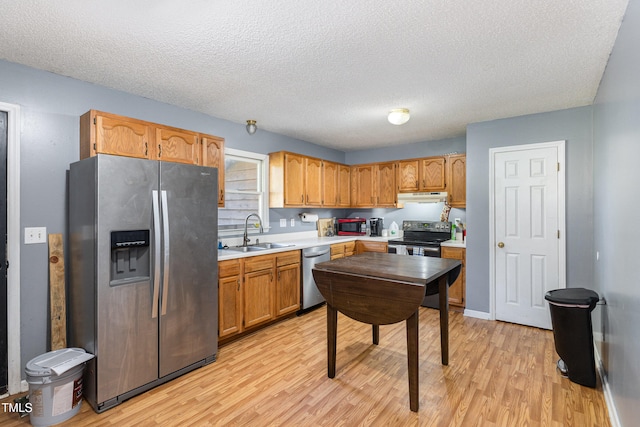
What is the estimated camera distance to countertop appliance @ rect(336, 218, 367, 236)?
528 centimetres

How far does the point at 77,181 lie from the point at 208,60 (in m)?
1.30

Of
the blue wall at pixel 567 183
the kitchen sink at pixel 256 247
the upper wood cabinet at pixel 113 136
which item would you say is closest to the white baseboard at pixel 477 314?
the blue wall at pixel 567 183

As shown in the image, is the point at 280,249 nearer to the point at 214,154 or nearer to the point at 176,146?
the point at 214,154

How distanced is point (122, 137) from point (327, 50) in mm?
1774

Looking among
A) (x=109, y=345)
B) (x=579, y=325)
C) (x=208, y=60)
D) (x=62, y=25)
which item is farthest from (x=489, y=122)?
(x=109, y=345)

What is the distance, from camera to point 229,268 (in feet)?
9.77

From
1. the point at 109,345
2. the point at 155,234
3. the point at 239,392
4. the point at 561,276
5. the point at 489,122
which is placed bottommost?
the point at 239,392

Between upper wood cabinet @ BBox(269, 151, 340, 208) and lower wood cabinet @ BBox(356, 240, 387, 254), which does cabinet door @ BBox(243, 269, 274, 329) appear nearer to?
upper wood cabinet @ BBox(269, 151, 340, 208)

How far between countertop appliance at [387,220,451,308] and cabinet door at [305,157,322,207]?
125 cm

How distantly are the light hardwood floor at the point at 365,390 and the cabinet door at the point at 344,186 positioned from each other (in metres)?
2.52

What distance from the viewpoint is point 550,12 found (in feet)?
5.51

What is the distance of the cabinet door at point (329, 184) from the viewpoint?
4.77m

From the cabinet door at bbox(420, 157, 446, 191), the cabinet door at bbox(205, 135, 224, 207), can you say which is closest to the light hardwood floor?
the cabinet door at bbox(205, 135, 224, 207)

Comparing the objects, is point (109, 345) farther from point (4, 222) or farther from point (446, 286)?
point (446, 286)
